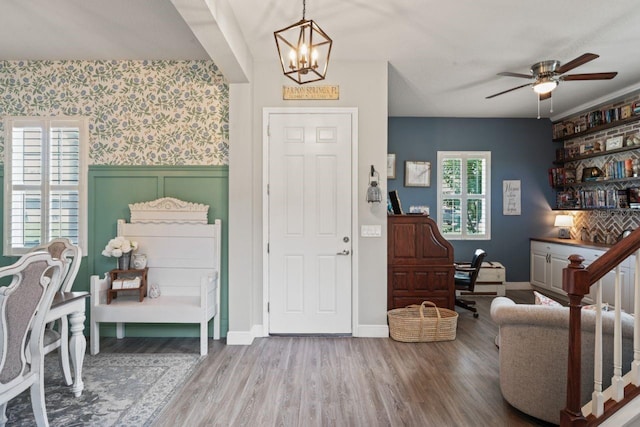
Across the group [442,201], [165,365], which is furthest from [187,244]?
[442,201]

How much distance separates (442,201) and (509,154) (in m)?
1.42

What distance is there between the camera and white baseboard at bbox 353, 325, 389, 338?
3.63 m

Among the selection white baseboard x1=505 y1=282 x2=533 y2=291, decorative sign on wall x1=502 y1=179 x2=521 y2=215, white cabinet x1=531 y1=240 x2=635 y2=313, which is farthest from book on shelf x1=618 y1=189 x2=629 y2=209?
white baseboard x1=505 y1=282 x2=533 y2=291

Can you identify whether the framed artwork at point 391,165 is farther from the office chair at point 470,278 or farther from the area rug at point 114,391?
the area rug at point 114,391

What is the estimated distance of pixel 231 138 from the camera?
11.6 ft

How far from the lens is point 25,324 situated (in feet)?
5.93

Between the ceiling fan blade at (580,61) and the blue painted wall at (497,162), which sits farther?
the blue painted wall at (497,162)

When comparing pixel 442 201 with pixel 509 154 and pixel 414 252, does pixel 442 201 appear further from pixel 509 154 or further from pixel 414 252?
pixel 414 252

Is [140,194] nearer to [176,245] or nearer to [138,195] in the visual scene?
[138,195]

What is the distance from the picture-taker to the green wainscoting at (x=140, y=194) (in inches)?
145

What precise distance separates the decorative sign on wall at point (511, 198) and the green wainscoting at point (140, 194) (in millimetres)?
4776

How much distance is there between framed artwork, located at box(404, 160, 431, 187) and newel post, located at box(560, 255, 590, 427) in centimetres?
419

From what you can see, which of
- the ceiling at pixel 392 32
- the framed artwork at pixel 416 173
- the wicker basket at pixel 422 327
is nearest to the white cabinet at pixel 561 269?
the wicker basket at pixel 422 327

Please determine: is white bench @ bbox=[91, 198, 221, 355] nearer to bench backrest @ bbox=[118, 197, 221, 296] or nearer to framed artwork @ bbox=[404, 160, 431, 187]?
bench backrest @ bbox=[118, 197, 221, 296]
